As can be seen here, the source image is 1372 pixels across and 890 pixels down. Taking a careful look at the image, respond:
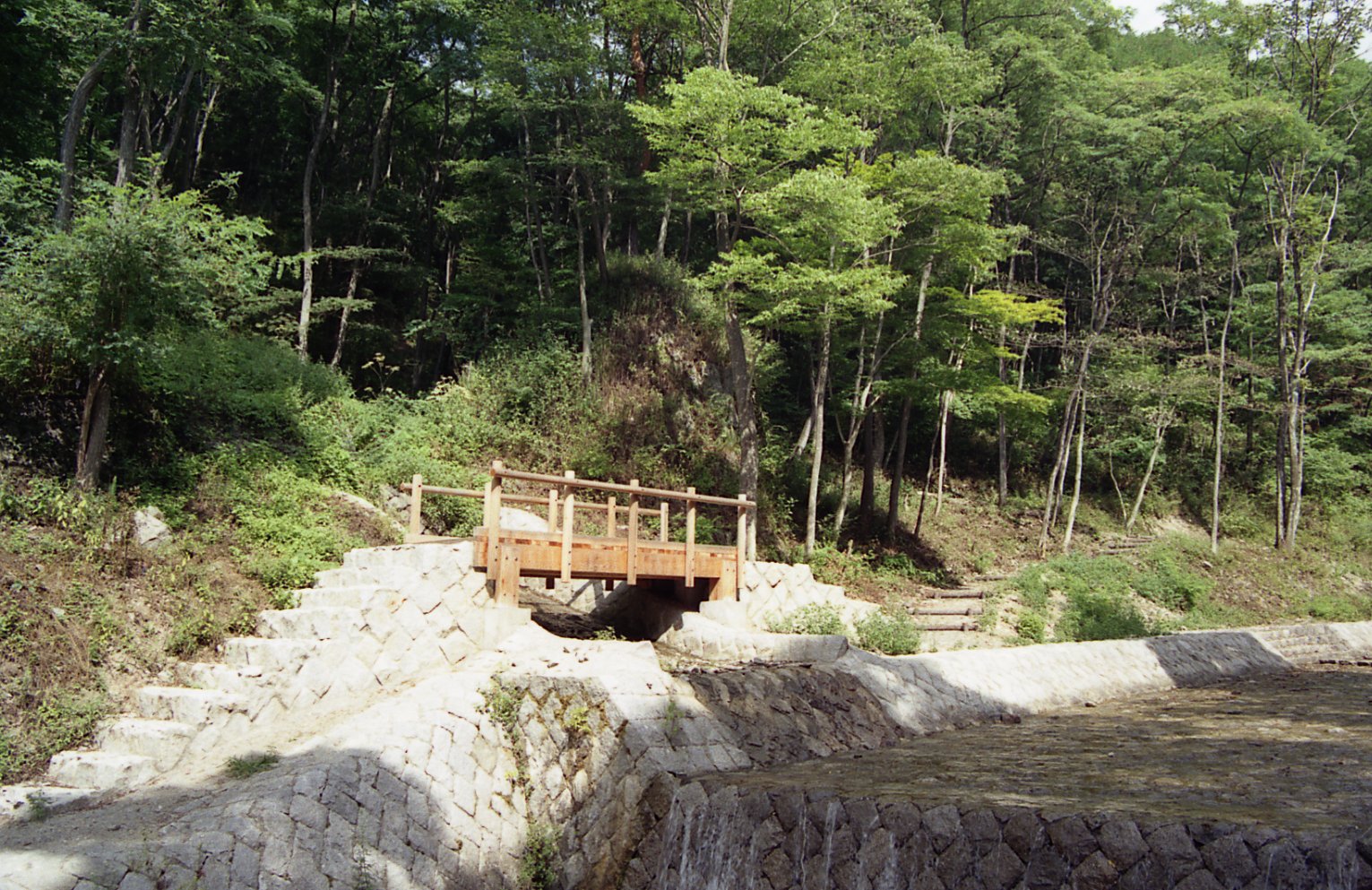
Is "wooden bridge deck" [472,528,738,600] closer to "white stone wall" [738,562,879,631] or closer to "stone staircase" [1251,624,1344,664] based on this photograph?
"white stone wall" [738,562,879,631]

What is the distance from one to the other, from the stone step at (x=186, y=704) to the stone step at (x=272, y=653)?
0.52m

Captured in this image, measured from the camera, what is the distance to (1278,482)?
2533 cm

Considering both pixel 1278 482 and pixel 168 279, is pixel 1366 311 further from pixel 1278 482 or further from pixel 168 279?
pixel 168 279

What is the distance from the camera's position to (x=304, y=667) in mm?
8086

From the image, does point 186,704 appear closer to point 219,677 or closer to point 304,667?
point 219,677

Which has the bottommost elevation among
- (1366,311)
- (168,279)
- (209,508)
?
(209,508)

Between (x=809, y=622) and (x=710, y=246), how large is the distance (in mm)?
16031

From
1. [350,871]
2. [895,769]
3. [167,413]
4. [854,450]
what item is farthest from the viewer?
[854,450]

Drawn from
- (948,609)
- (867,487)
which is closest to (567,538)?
(948,609)

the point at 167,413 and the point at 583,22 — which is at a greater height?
the point at 583,22

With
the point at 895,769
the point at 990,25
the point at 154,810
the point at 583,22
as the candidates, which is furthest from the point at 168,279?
the point at 990,25

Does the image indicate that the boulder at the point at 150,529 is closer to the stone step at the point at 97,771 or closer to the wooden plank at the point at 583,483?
the stone step at the point at 97,771

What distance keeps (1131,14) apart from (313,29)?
25.3 m

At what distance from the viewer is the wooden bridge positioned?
953 centimetres
